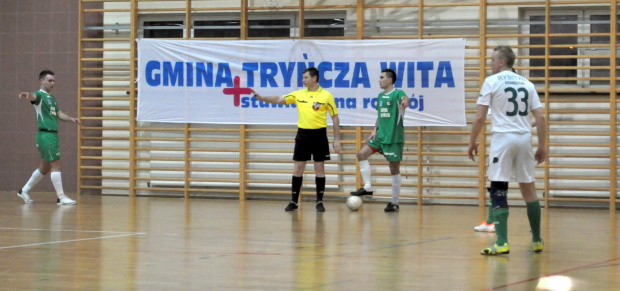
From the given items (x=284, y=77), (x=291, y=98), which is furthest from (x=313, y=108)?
(x=284, y=77)

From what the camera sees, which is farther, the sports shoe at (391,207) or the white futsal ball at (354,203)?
the sports shoe at (391,207)

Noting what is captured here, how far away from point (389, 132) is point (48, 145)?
4110 millimetres

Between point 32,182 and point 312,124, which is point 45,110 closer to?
point 32,182

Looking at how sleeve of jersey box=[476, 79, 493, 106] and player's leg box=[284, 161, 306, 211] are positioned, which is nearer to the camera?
sleeve of jersey box=[476, 79, 493, 106]

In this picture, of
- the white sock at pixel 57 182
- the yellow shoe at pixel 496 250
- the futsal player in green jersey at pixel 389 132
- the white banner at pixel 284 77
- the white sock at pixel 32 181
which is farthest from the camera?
the white banner at pixel 284 77

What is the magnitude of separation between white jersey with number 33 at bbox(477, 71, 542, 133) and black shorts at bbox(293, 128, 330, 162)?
4509mm

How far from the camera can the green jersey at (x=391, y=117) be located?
11148 mm

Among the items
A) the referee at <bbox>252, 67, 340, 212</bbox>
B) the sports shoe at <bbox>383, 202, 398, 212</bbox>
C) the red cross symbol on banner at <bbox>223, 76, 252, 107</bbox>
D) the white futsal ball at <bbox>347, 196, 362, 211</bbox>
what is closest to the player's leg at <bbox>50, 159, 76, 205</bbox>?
the red cross symbol on banner at <bbox>223, 76, 252, 107</bbox>

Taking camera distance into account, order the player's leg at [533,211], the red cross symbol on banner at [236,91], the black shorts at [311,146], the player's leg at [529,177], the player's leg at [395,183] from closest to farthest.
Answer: the player's leg at [529,177]
the player's leg at [533,211]
the black shorts at [311,146]
the player's leg at [395,183]
the red cross symbol on banner at [236,91]

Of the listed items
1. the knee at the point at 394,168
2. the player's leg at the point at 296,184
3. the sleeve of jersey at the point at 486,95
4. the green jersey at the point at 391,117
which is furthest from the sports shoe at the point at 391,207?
the sleeve of jersey at the point at 486,95

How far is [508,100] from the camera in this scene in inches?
262

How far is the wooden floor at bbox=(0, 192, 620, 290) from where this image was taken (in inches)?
207

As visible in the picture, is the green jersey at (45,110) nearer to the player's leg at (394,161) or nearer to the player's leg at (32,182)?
the player's leg at (32,182)

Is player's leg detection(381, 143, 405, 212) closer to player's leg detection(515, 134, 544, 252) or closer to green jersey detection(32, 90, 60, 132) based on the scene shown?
green jersey detection(32, 90, 60, 132)
